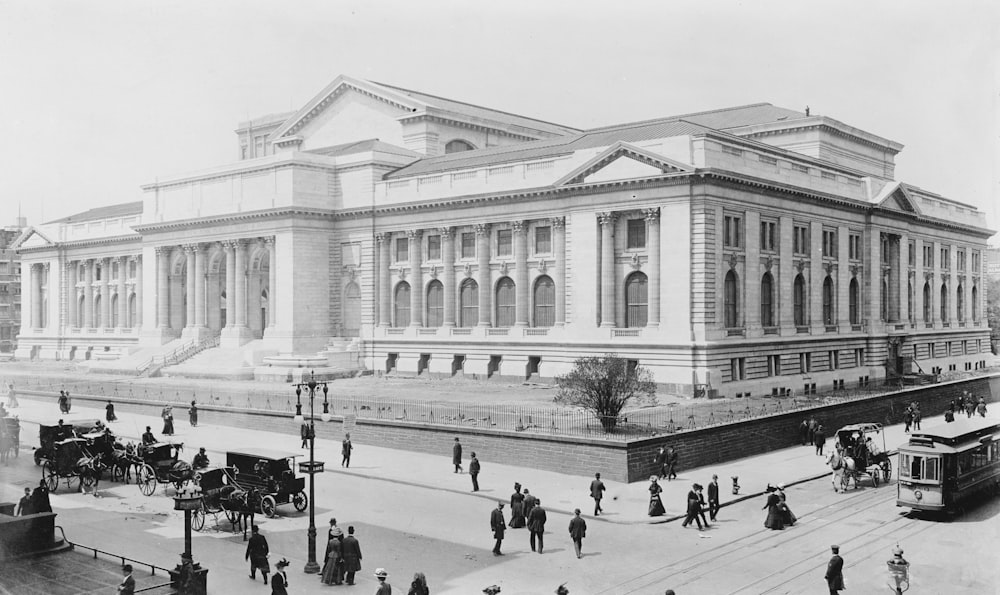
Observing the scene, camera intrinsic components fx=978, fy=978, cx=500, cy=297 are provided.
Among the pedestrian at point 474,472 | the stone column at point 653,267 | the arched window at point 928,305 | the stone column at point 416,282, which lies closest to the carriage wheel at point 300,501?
the pedestrian at point 474,472

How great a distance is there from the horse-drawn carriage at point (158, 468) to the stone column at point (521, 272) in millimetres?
31496

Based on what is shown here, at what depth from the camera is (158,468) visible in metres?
33.6

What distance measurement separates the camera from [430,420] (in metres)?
41.8

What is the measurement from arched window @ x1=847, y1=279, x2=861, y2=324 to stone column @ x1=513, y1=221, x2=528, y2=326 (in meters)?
23.6

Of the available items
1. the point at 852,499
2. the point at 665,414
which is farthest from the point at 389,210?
the point at 852,499

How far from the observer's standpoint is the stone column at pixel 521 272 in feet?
208

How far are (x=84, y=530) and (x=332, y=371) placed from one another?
40463 mm

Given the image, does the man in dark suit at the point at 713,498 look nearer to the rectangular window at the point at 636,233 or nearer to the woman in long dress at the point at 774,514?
the woman in long dress at the point at 774,514

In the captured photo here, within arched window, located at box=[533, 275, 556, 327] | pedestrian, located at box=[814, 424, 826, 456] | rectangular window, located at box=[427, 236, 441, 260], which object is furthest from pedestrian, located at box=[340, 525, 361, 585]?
rectangular window, located at box=[427, 236, 441, 260]

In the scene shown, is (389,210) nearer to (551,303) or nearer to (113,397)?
(551,303)

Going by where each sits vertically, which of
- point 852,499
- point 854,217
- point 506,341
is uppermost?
point 854,217

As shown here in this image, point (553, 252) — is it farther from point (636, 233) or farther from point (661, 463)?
point (661, 463)

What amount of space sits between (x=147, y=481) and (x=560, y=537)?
1487 cm

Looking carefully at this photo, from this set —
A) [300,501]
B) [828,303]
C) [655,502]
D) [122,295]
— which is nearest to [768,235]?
[828,303]
